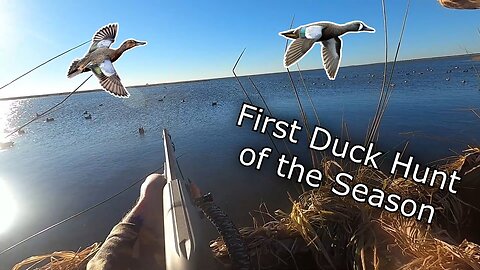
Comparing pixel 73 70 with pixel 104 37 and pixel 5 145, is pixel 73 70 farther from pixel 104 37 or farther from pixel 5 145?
pixel 5 145

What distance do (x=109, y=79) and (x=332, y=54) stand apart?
0.59m

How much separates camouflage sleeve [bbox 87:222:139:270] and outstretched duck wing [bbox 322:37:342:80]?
1142mm

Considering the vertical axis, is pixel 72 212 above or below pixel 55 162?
below

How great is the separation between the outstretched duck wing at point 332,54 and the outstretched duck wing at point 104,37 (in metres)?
0.54

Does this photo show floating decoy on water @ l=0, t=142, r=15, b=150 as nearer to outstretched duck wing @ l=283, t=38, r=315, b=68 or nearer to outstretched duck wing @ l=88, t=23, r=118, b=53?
outstretched duck wing @ l=88, t=23, r=118, b=53

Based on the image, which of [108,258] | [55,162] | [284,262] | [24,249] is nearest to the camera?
[108,258]

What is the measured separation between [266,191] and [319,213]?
4.54m

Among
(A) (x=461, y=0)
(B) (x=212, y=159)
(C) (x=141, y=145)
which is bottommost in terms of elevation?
(B) (x=212, y=159)

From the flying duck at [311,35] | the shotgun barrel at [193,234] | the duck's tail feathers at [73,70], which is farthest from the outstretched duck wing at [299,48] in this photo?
the shotgun barrel at [193,234]

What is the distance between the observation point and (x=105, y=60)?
2.32 feet

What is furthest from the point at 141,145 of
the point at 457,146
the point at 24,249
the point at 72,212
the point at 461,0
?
the point at 461,0

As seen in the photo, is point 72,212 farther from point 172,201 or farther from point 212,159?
point 172,201

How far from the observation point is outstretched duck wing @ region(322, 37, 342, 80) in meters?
0.85

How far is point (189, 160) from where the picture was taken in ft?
28.2
